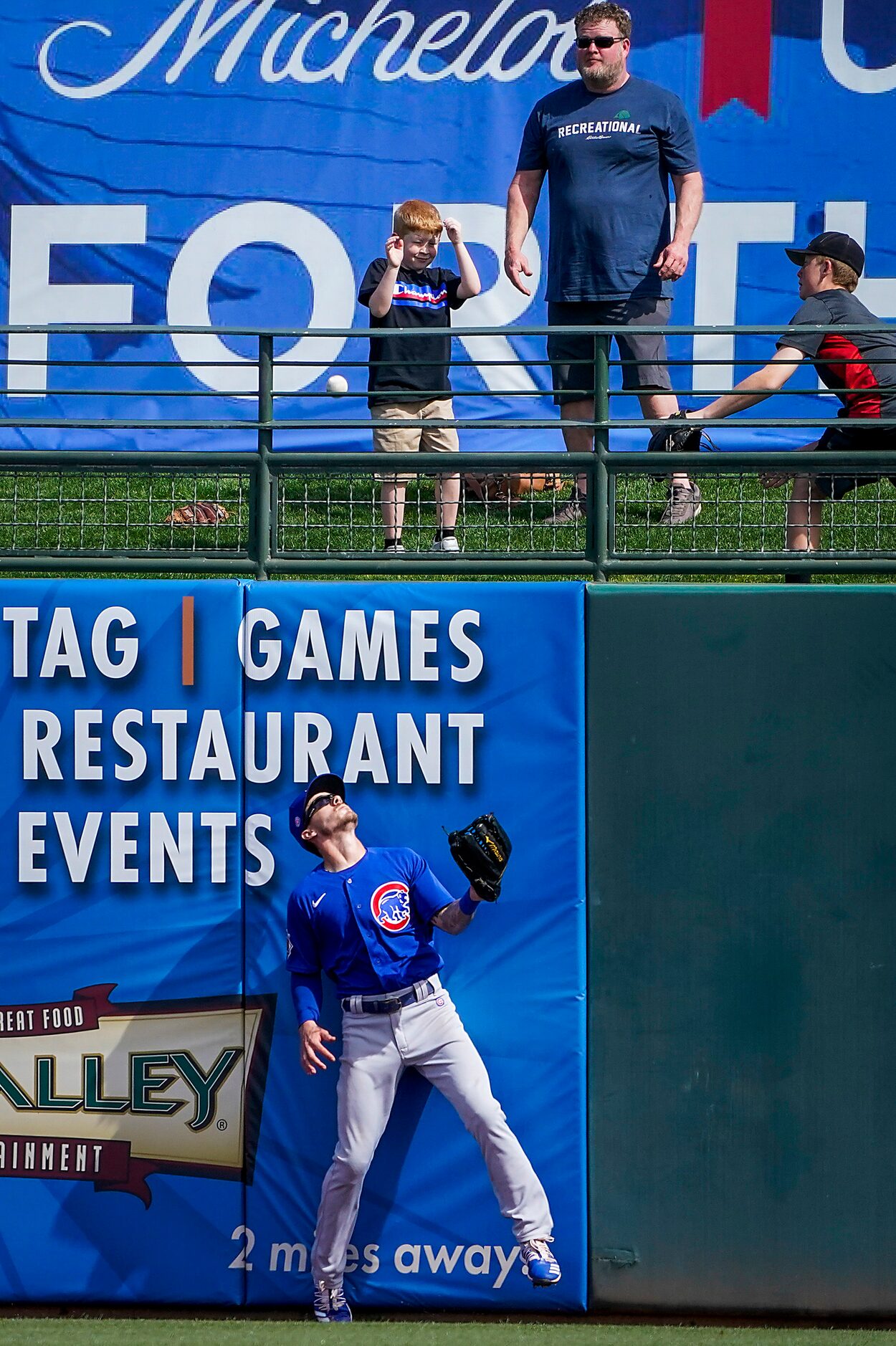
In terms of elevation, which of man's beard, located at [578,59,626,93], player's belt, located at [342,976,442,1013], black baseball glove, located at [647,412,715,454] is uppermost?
man's beard, located at [578,59,626,93]

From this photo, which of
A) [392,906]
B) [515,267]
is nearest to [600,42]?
[515,267]

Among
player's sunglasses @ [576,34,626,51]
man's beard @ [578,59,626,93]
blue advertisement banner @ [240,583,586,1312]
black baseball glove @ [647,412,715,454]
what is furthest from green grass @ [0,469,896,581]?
player's sunglasses @ [576,34,626,51]

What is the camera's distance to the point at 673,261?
24.0 ft

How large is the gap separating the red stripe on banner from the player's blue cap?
19.2 feet

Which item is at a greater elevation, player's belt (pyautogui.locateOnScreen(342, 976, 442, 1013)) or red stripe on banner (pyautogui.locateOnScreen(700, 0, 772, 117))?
red stripe on banner (pyautogui.locateOnScreen(700, 0, 772, 117))

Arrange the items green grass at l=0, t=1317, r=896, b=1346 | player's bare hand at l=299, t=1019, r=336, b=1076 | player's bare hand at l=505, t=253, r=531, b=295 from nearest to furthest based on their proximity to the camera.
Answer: green grass at l=0, t=1317, r=896, b=1346 → player's bare hand at l=299, t=1019, r=336, b=1076 → player's bare hand at l=505, t=253, r=531, b=295

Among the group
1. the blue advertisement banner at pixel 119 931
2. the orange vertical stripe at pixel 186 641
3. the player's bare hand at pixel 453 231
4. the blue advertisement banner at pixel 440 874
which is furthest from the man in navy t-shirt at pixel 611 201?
the blue advertisement banner at pixel 119 931

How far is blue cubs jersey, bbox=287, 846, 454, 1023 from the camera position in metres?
5.89

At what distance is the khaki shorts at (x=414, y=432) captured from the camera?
7.57 metres

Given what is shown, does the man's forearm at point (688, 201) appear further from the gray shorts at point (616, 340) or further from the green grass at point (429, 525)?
the green grass at point (429, 525)

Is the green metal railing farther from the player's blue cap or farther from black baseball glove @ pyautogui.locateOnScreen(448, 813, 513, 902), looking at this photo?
black baseball glove @ pyautogui.locateOnScreen(448, 813, 513, 902)

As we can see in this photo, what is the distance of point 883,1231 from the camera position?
6043mm

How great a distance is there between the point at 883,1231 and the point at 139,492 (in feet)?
17.9

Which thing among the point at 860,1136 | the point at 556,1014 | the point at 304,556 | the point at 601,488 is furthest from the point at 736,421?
the point at 860,1136
